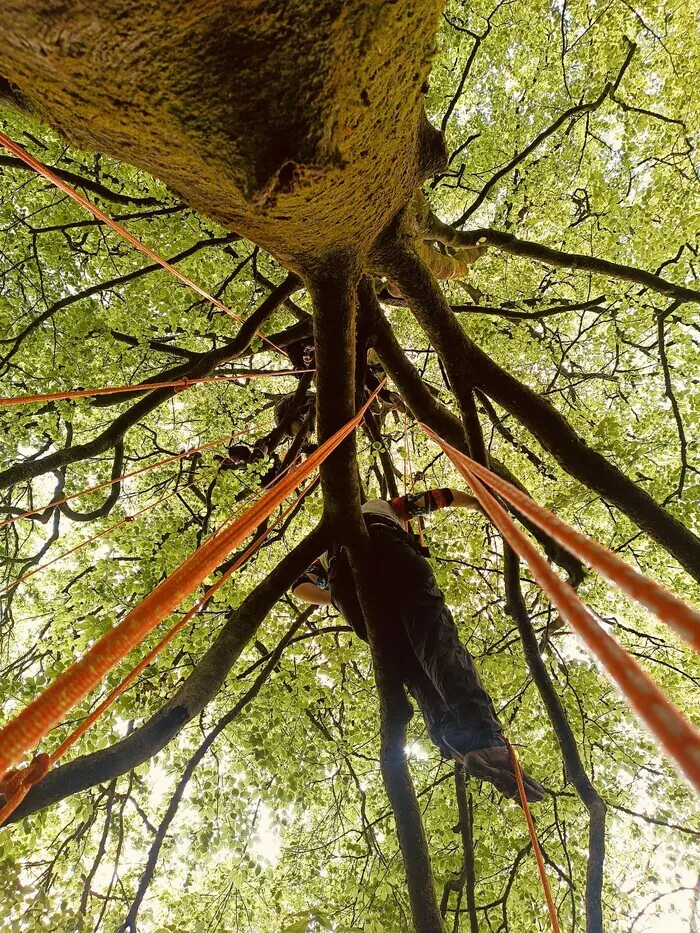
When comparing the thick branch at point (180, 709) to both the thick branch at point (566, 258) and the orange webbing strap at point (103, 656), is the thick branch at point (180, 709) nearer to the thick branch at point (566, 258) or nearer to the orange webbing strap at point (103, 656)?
the orange webbing strap at point (103, 656)

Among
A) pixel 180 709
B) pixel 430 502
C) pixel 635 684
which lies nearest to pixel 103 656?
pixel 635 684

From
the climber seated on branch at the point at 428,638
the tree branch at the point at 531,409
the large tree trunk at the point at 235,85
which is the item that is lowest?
the large tree trunk at the point at 235,85

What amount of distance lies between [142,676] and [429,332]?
9.28 ft

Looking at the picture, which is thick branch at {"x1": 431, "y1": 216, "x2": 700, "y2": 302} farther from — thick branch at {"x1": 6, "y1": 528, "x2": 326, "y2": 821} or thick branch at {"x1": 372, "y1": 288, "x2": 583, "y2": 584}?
thick branch at {"x1": 6, "y1": 528, "x2": 326, "y2": 821}

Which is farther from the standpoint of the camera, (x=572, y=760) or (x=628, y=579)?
(x=572, y=760)

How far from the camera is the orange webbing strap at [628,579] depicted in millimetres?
682

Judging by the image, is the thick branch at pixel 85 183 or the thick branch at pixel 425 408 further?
the thick branch at pixel 85 183

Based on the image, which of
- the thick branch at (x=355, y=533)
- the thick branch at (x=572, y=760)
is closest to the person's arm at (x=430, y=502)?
the thick branch at (x=572, y=760)

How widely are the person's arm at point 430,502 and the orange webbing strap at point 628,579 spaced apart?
2.61 meters

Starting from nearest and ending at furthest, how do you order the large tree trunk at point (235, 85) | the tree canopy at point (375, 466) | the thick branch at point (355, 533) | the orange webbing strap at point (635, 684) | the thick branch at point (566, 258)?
the orange webbing strap at point (635, 684)
the large tree trunk at point (235, 85)
the thick branch at point (355, 533)
the tree canopy at point (375, 466)
the thick branch at point (566, 258)

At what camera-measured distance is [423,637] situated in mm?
2768

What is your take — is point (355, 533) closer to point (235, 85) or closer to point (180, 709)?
point (180, 709)

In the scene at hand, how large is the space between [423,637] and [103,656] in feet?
6.82

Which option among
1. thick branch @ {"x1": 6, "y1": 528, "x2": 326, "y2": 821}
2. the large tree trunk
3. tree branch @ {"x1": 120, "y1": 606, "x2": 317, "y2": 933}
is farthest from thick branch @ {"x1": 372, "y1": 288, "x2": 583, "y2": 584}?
tree branch @ {"x1": 120, "y1": 606, "x2": 317, "y2": 933}
